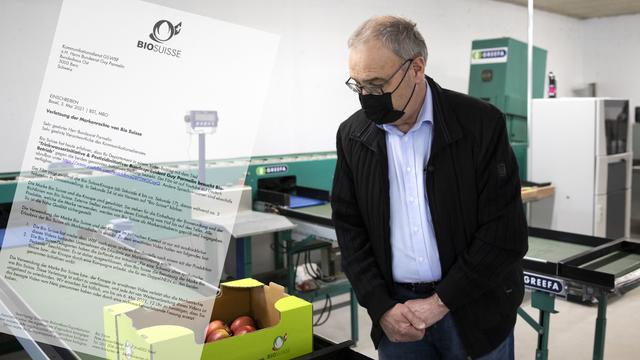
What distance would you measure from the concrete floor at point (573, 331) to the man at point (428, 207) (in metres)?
1.89

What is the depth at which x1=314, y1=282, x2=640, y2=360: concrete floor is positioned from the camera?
3.28 meters

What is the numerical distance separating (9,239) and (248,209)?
2.11 metres

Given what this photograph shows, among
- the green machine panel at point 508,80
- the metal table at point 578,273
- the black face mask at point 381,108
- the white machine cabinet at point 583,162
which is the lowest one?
the metal table at point 578,273

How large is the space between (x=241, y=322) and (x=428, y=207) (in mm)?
538

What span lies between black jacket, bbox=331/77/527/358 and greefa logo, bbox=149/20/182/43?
527 millimetres

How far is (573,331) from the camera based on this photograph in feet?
11.8

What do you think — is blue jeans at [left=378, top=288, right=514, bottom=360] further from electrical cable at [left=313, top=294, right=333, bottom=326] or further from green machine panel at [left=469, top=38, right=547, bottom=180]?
green machine panel at [left=469, top=38, right=547, bottom=180]

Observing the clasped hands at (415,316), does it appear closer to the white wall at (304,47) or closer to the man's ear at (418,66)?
the man's ear at (418,66)

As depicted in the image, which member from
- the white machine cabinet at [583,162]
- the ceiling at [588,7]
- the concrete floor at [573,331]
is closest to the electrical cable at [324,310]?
the concrete floor at [573,331]

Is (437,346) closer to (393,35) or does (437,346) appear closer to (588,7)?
(393,35)

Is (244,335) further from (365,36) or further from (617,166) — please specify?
(617,166)

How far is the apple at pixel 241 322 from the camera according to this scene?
1.34 metres

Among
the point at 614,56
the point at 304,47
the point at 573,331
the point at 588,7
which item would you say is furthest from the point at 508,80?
the point at 614,56

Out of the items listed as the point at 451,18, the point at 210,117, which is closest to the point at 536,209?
the point at 451,18
